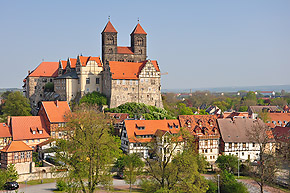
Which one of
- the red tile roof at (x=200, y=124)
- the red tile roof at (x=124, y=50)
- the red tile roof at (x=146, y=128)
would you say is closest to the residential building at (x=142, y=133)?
the red tile roof at (x=146, y=128)

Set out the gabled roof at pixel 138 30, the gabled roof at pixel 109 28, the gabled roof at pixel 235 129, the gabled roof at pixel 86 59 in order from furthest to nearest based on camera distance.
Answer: the gabled roof at pixel 138 30, the gabled roof at pixel 109 28, the gabled roof at pixel 86 59, the gabled roof at pixel 235 129

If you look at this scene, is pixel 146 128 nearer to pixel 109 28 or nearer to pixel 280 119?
pixel 109 28

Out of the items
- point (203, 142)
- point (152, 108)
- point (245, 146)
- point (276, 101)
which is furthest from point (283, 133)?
point (276, 101)

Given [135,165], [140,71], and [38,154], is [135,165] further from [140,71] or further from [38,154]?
[140,71]

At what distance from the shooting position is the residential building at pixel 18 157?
4809 cm

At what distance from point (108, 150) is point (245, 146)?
89.7ft

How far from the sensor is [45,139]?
194ft

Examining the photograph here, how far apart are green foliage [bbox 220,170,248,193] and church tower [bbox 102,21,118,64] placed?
5427cm

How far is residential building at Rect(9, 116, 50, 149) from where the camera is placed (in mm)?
56812

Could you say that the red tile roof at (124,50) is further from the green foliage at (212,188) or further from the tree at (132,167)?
the green foliage at (212,188)

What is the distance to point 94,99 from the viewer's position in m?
79.3

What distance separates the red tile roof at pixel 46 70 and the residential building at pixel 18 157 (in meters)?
40.6

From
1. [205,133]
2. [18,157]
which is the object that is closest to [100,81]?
[205,133]

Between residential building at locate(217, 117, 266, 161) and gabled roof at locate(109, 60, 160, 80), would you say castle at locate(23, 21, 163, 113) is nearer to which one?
gabled roof at locate(109, 60, 160, 80)
